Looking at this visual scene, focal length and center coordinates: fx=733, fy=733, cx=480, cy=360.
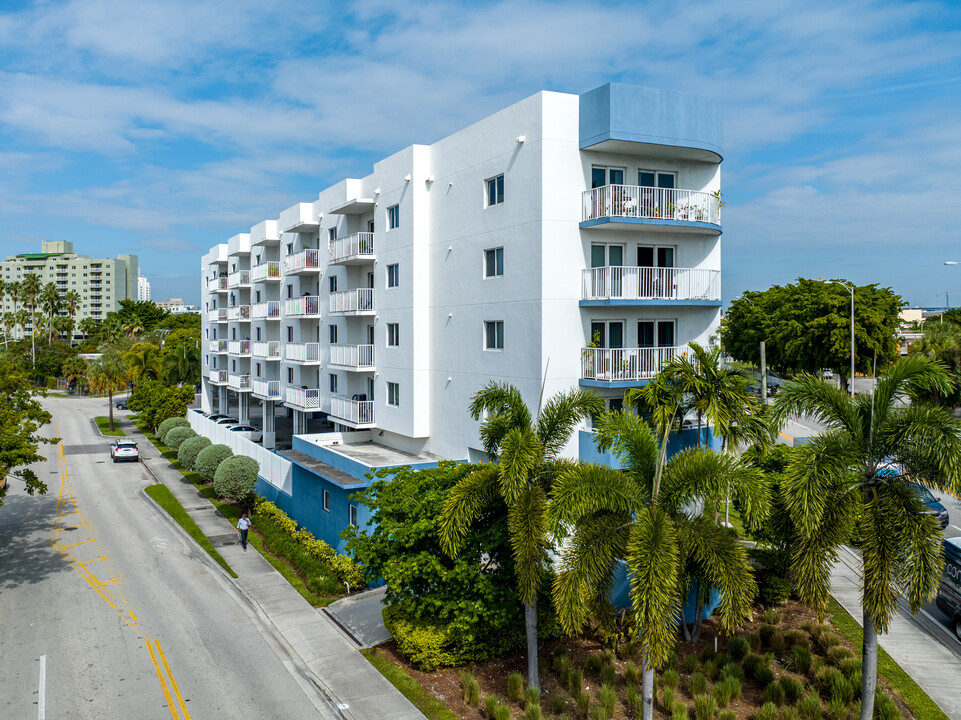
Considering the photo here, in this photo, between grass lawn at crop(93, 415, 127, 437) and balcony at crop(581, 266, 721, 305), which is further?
grass lawn at crop(93, 415, 127, 437)

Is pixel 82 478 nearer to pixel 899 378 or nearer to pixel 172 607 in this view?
pixel 172 607

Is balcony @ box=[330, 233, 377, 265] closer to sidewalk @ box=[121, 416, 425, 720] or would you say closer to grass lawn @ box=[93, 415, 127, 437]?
sidewalk @ box=[121, 416, 425, 720]

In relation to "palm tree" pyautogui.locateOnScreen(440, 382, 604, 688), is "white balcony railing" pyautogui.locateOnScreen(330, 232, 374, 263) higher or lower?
higher

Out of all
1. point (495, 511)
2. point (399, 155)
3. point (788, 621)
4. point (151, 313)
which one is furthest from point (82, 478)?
point (151, 313)

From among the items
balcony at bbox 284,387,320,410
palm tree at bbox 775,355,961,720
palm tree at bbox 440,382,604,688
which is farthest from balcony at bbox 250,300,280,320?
palm tree at bbox 775,355,961,720

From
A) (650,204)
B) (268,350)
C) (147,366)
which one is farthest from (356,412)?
(147,366)

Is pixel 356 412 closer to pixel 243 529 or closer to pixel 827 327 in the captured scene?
pixel 243 529

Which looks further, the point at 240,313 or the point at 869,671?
the point at 240,313
